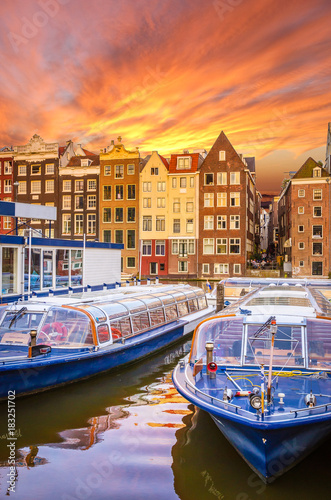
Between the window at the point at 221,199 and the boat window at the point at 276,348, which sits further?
the window at the point at 221,199

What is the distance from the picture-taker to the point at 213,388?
8.37m

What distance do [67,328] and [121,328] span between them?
219cm

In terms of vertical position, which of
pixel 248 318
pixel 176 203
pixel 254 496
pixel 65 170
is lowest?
pixel 254 496

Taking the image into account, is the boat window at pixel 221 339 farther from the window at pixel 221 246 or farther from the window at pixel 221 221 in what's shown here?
the window at pixel 221 221

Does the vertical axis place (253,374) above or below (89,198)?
below

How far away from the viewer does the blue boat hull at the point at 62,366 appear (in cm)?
1051

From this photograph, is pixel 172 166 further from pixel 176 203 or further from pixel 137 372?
pixel 137 372

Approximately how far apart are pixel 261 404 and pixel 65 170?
52.0 meters

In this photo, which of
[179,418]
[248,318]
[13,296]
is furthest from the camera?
[13,296]

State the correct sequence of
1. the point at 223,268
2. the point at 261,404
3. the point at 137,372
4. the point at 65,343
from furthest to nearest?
1. the point at 223,268
2. the point at 137,372
3. the point at 65,343
4. the point at 261,404

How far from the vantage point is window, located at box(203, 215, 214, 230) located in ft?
172

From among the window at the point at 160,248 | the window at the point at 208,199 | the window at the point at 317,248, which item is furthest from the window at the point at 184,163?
the window at the point at 317,248

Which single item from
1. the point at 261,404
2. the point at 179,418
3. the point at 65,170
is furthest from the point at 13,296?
the point at 65,170

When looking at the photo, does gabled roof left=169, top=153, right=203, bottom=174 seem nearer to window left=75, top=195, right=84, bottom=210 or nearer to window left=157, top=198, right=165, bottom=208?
window left=157, top=198, right=165, bottom=208
